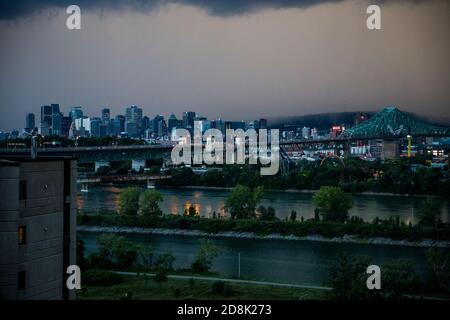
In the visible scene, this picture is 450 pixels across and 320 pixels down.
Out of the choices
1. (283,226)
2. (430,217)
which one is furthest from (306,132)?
(283,226)

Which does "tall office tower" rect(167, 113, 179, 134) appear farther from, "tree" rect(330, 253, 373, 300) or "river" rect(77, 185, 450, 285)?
"tree" rect(330, 253, 373, 300)

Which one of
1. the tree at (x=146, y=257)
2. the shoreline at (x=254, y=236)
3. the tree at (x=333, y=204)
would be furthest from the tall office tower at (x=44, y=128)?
the tree at (x=146, y=257)

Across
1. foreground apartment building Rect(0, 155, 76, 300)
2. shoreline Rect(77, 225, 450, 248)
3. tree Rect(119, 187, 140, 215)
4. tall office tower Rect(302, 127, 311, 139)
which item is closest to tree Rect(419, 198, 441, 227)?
shoreline Rect(77, 225, 450, 248)

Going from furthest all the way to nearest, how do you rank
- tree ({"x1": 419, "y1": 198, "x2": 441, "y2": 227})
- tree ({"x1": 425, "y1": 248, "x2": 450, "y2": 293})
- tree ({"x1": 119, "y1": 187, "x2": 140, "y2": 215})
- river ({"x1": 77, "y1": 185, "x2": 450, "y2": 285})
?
tree ({"x1": 119, "y1": 187, "x2": 140, "y2": 215}), tree ({"x1": 419, "y1": 198, "x2": 441, "y2": 227}), river ({"x1": 77, "y1": 185, "x2": 450, "y2": 285}), tree ({"x1": 425, "y1": 248, "x2": 450, "y2": 293})

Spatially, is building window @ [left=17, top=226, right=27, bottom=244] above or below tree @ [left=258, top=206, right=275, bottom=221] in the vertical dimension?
above

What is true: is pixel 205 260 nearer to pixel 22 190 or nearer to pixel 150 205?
pixel 22 190
